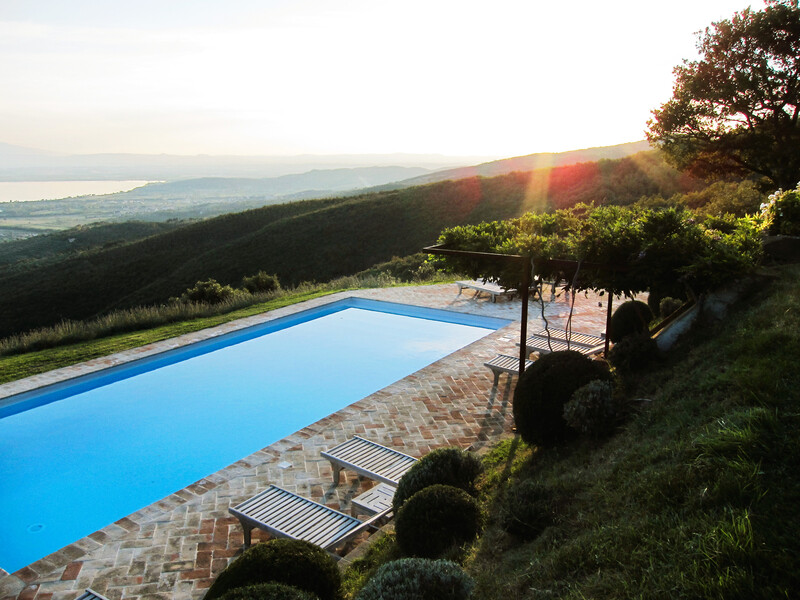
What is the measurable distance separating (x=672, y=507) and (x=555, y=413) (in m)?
2.18

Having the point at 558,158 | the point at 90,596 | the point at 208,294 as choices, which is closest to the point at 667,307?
the point at 90,596

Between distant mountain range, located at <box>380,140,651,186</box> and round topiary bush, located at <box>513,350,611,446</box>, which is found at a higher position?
distant mountain range, located at <box>380,140,651,186</box>

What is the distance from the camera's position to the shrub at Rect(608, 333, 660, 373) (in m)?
5.80

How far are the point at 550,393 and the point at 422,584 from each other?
2.72 meters

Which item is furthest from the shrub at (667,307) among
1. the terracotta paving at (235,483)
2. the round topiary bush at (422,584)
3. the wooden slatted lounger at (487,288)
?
the round topiary bush at (422,584)

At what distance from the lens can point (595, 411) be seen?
4.79m

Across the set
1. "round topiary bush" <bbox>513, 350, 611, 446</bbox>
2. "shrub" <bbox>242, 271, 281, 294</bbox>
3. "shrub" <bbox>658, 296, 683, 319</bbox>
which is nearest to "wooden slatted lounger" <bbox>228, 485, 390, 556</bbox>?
"round topiary bush" <bbox>513, 350, 611, 446</bbox>

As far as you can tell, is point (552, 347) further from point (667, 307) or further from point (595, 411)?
point (595, 411)

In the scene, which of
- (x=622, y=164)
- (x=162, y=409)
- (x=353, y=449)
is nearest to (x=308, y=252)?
(x=622, y=164)

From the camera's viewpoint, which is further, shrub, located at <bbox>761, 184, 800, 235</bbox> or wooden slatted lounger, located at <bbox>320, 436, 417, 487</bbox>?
shrub, located at <bbox>761, 184, 800, 235</bbox>

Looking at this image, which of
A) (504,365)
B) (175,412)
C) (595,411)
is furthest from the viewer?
(175,412)

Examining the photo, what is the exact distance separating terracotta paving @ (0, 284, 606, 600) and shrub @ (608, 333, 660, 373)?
172 cm

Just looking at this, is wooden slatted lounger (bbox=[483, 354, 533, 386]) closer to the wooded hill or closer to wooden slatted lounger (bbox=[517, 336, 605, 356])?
wooden slatted lounger (bbox=[517, 336, 605, 356])

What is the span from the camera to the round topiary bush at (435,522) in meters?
4.04
